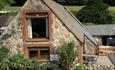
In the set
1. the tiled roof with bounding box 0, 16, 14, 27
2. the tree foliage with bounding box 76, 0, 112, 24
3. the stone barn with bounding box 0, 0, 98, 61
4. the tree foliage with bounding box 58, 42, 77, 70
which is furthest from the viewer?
the tree foliage with bounding box 76, 0, 112, 24

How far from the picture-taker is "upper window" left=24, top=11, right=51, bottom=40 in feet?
107

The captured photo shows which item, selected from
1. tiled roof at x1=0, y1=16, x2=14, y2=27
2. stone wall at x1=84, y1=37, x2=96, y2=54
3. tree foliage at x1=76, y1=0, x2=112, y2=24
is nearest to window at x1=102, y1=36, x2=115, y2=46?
stone wall at x1=84, y1=37, x2=96, y2=54

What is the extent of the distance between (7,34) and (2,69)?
2811 millimetres

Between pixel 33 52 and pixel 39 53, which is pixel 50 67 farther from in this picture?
pixel 33 52

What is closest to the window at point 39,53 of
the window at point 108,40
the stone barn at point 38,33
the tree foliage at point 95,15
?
A: the stone barn at point 38,33

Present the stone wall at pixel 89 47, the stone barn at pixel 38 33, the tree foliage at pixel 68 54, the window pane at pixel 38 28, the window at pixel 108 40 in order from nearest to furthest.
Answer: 1. the tree foliage at pixel 68 54
2. the stone barn at pixel 38 33
3. the window pane at pixel 38 28
4. the stone wall at pixel 89 47
5. the window at pixel 108 40

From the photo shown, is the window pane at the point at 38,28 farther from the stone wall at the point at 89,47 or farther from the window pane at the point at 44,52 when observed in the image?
the stone wall at the point at 89,47

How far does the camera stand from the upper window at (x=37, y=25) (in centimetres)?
3269

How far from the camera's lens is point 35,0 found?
3266 cm

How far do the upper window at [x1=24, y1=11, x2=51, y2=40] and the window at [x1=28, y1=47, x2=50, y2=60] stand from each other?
0.85m

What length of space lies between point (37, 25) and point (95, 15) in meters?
47.8

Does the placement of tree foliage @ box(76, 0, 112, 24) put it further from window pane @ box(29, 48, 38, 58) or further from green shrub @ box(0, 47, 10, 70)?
green shrub @ box(0, 47, 10, 70)

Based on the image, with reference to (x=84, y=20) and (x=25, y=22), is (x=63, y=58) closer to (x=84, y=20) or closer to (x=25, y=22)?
(x=25, y=22)

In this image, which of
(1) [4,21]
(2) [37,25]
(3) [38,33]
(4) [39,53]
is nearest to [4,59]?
(4) [39,53]
